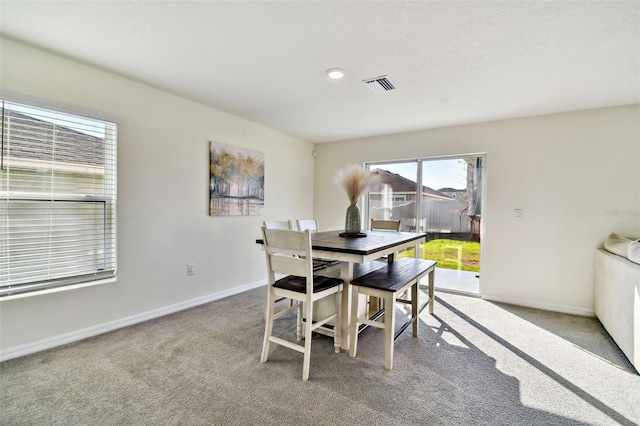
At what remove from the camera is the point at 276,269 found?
2.15 m

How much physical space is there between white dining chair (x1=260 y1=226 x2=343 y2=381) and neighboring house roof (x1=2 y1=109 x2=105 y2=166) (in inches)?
69.8

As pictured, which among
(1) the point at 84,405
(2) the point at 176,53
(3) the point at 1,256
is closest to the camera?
(1) the point at 84,405

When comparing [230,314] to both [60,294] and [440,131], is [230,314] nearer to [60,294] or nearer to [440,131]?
[60,294]

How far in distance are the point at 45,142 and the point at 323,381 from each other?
2.79 m

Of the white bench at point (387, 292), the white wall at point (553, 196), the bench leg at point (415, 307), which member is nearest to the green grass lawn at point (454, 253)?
the white wall at point (553, 196)

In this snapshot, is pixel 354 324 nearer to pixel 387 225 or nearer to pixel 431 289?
pixel 431 289

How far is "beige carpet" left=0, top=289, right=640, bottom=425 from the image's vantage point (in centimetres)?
161

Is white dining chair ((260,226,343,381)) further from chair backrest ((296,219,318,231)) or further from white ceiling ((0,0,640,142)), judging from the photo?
white ceiling ((0,0,640,142))

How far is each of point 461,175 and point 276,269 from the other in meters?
3.10

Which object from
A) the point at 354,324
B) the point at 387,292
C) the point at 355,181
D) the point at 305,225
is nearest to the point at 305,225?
the point at 305,225

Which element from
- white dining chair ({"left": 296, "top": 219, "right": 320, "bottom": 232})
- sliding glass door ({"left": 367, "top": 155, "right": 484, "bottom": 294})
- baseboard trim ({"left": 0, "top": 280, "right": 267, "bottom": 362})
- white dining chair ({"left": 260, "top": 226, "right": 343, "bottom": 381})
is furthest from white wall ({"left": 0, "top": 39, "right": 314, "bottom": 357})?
sliding glass door ({"left": 367, "top": 155, "right": 484, "bottom": 294})

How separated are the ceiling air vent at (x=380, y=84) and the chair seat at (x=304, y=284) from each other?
5.88 feet

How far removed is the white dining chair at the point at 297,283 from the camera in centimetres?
195

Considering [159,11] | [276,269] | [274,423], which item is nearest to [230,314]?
[276,269]
